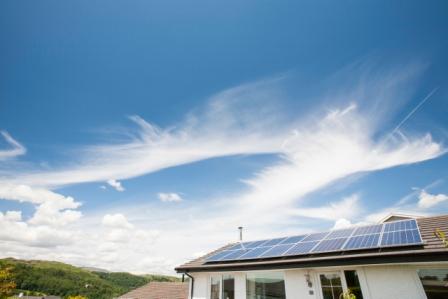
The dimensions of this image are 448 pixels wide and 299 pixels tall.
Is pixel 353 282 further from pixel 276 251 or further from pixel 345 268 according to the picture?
pixel 276 251

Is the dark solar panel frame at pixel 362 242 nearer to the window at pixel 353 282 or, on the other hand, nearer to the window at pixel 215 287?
the window at pixel 353 282

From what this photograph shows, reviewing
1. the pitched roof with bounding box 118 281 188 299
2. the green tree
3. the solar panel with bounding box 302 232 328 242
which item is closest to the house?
the solar panel with bounding box 302 232 328 242

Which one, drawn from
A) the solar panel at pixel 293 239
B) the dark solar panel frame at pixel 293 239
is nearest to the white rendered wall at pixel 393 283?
the dark solar panel frame at pixel 293 239

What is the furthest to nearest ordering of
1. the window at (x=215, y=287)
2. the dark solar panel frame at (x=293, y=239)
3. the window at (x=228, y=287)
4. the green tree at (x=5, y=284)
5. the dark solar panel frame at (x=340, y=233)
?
the green tree at (x=5, y=284) < the dark solar panel frame at (x=293, y=239) < the window at (x=215, y=287) < the window at (x=228, y=287) < the dark solar panel frame at (x=340, y=233)

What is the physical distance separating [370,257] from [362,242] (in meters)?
1.13

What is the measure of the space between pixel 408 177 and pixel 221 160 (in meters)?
10.3

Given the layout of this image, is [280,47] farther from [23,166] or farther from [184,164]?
[23,166]

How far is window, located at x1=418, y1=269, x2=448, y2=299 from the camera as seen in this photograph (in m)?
6.50

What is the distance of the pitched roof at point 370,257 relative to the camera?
256 inches

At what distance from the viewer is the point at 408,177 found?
12.4 metres

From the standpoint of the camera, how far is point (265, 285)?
9828 mm

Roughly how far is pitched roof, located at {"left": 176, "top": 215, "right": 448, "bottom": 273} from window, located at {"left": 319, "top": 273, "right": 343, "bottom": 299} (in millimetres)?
820

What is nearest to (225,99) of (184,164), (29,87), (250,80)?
(250,80)

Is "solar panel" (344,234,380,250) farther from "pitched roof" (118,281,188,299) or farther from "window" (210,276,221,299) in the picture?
"pitched roof" (118,281,188,299)
